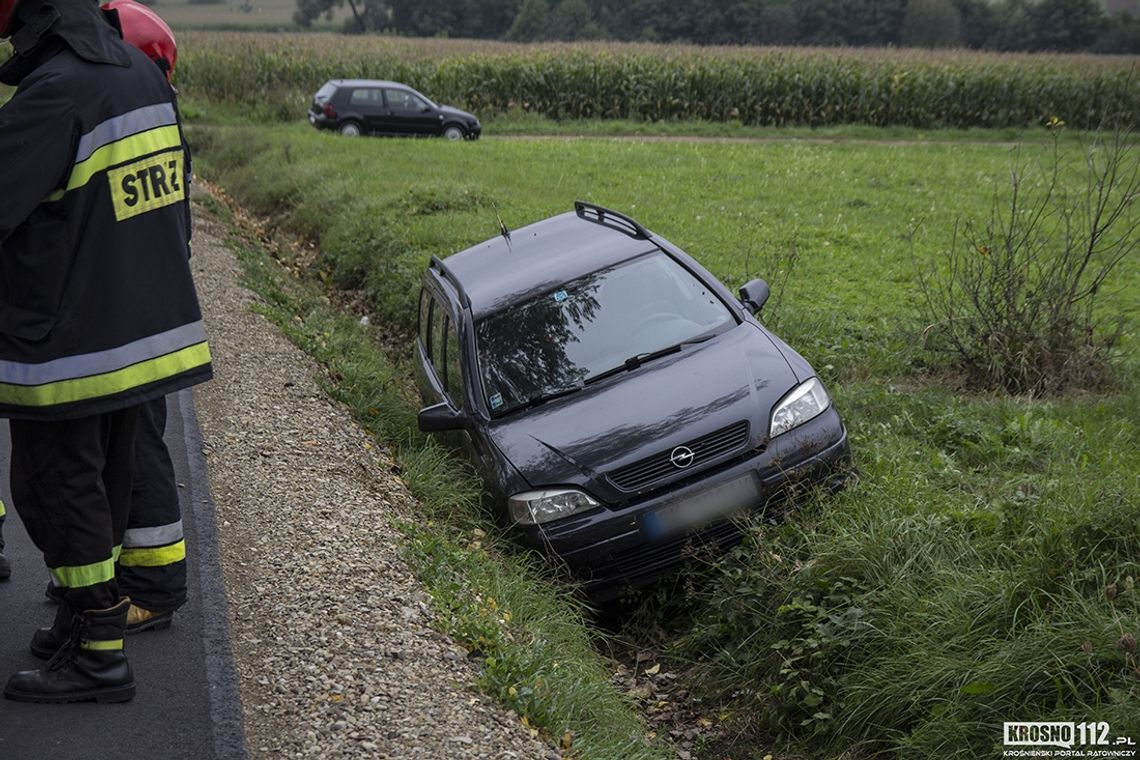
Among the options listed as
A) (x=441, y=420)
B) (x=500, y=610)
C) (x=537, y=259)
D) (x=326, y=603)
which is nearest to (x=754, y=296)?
(x=537, y=259)

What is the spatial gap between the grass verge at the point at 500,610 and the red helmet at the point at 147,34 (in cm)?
234

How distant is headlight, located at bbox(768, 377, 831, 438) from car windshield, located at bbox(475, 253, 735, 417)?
0.73 m

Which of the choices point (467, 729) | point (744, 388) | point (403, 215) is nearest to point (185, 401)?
point (744, 388)

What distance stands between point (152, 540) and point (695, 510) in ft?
8.28

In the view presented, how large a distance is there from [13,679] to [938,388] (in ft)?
22.4

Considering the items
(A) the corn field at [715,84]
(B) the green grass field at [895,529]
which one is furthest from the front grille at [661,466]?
(A) the corn field at [715,84]

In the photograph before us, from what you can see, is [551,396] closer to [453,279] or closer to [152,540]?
[453,279]

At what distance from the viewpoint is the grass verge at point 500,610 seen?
4266 mm

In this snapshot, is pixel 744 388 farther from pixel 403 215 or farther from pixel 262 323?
pixel 403 215

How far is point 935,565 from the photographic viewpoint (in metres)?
5.07

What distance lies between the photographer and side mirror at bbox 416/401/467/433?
6.51 meters

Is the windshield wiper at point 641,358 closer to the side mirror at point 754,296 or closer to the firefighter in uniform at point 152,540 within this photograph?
the side mirror at point 754,296

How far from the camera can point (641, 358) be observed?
6434 mm

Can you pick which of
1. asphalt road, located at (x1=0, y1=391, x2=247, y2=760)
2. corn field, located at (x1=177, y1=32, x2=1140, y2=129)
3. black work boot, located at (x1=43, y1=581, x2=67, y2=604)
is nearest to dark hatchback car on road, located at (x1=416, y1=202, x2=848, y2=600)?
asphalt road, located at (x1=0, y1=391, x2=247, y2=760)
